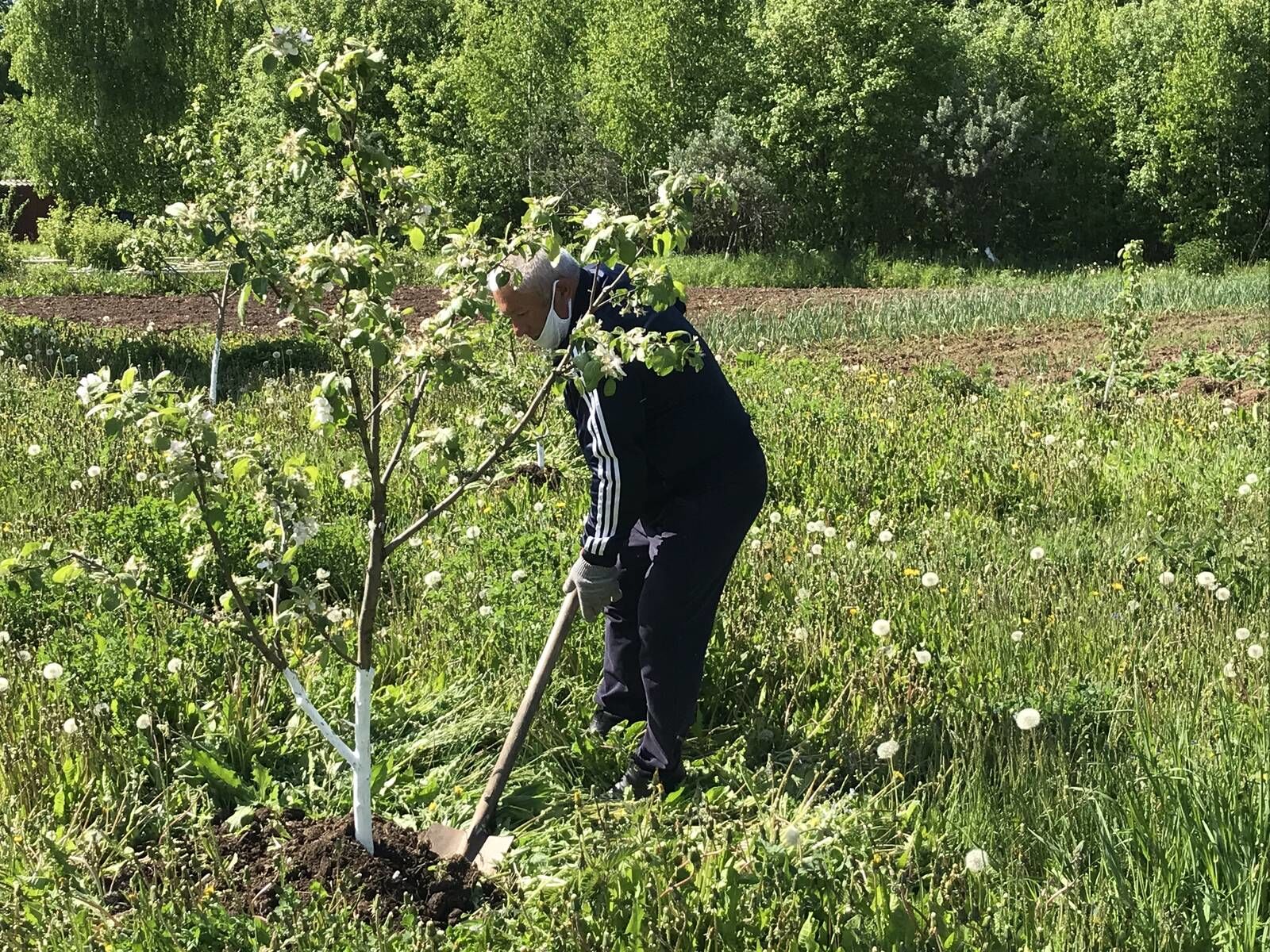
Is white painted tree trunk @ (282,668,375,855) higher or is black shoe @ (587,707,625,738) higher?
white painted tree trunk @ (282,668,375,855)

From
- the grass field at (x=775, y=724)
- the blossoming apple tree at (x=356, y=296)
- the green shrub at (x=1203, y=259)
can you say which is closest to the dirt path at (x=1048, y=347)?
the grass field at (x=775, y=724)

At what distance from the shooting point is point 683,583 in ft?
10.2

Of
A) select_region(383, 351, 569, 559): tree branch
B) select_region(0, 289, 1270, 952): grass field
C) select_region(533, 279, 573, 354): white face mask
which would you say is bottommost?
select_region(0, 289, 1270, 952): grass field

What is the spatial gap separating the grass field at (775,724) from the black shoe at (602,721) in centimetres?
7

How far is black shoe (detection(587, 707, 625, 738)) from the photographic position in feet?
11.9

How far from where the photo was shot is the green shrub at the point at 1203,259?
24281mm

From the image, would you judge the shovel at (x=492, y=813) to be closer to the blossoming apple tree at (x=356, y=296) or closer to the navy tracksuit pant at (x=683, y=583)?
the navy tracksuit pant at (x=683, y=583)

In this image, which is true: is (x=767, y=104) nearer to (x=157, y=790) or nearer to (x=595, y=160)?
(x=595, y=160)

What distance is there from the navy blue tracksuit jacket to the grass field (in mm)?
262

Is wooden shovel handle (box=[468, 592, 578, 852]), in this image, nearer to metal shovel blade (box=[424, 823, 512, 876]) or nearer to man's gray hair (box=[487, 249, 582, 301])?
metal shovel blade (box=[424, 823, 512, 876])

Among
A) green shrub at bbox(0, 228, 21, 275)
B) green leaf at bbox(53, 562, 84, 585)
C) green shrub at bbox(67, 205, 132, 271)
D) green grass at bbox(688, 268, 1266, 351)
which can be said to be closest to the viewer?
green leaf at bbox(53, 562, 84, 585)

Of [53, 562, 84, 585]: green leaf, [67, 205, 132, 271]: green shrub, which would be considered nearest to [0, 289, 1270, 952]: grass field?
[53, 562, 84, 585]: green leaf

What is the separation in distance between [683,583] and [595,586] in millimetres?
258

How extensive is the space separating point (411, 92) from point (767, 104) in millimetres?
11425
